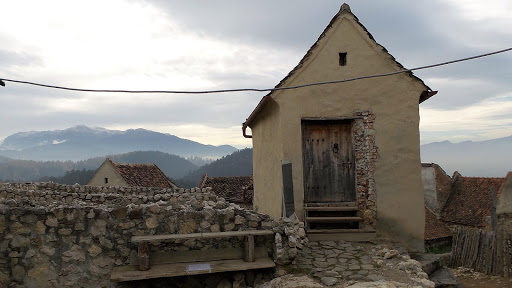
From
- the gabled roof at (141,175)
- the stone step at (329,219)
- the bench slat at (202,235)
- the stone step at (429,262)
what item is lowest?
the stone step at (429,262)

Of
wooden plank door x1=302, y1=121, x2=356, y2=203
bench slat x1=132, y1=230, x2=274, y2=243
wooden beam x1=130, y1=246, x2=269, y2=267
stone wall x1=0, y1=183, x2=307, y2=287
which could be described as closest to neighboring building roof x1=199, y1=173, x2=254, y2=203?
wooden plank door x1=302, y1=121, x2=356, y2=203

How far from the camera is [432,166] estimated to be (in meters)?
29.9

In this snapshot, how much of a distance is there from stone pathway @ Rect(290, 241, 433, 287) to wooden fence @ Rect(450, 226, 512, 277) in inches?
285

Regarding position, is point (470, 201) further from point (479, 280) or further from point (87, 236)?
point (87, 236)

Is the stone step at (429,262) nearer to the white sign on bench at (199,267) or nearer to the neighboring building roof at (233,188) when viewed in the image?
the white sign on bench at (199,267)

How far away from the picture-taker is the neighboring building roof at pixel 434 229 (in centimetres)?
2401

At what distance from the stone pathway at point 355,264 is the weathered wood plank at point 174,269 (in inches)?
32.7

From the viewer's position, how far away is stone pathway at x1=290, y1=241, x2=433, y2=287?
5.95 m

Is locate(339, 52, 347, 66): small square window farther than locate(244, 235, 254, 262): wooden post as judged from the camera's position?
Yes

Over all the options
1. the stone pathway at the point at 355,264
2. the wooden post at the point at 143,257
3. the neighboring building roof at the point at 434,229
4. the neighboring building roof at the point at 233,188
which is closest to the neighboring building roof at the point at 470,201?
the neighboring building roof at the point at 434,229

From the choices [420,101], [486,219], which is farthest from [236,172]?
[420,101]

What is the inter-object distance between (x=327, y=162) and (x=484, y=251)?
8572mm

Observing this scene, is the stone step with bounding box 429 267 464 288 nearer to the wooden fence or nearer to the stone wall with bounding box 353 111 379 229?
the stone wall with bounding box 353 111 379 229

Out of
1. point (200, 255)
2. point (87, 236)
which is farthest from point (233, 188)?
point (87, 236)
